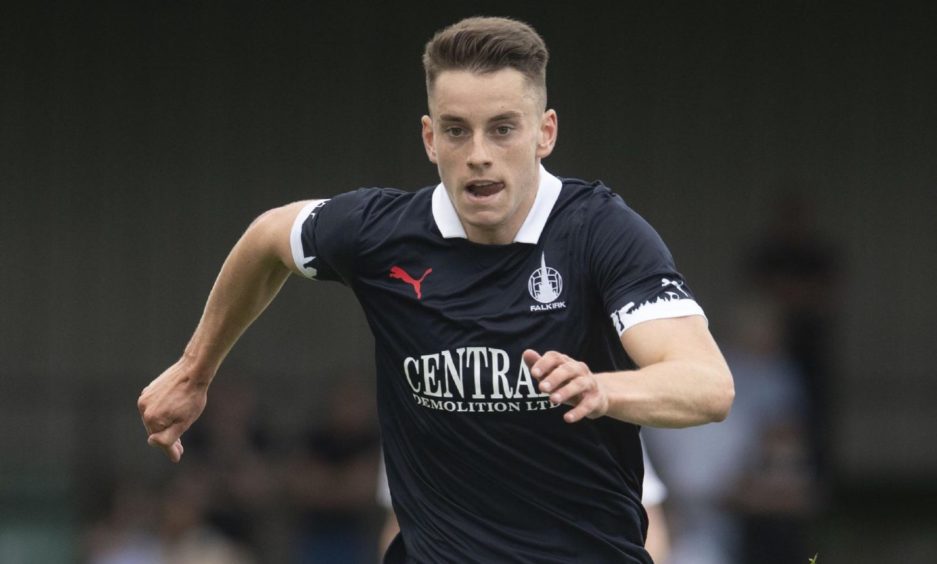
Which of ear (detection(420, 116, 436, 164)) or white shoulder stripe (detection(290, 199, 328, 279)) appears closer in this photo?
ear (detection(420, 116, 436, 164))

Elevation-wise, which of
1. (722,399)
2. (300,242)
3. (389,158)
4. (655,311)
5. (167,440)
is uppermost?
(389,158)

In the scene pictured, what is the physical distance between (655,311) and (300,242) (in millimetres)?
1190

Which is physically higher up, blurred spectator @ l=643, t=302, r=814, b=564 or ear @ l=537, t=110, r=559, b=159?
ear @ l=537, t=110, r=559, b=159

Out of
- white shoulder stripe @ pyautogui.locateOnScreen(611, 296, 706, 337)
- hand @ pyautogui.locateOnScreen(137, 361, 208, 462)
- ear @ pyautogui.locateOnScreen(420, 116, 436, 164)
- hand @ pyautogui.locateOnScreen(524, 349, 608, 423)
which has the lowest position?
hand @ pyautogui.locateOnScreen(137, 361, 208, 462)

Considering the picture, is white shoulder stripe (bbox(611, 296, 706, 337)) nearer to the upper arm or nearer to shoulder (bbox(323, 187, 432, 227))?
shoulder (bbox(323, 187, 432, 227))

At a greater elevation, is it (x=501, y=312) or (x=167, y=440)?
(x=501, y=312)

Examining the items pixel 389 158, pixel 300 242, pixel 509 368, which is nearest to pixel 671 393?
pixel 509 368

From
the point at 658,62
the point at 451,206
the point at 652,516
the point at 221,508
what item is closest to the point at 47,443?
the point at 221,508

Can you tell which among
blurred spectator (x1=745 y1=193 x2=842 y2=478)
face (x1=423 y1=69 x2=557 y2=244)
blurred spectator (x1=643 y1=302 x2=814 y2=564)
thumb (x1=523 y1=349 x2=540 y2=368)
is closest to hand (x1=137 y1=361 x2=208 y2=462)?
face (x1=423 y1=69 x2=557 y2=244)

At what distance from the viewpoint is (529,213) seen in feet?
15.8

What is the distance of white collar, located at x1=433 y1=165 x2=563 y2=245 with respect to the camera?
4.79m

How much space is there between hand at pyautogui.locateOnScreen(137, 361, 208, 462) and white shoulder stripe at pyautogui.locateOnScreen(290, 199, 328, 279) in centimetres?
45

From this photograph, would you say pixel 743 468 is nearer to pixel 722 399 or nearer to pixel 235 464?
pixel 235 464

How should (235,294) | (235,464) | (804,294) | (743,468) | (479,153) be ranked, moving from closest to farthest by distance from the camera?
(479,153), (235,294), (743,468), (804,294), (235,464)
